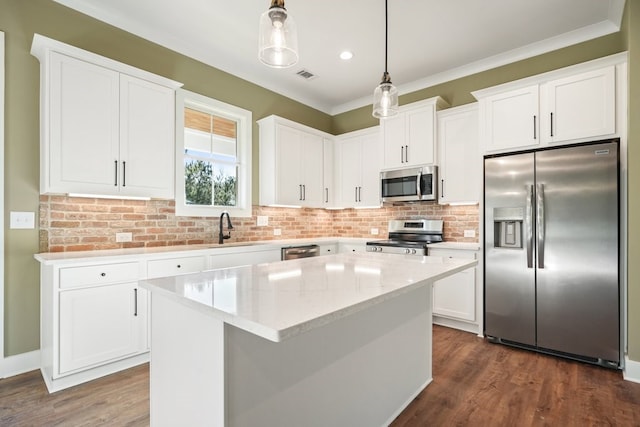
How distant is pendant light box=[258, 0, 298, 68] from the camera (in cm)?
143

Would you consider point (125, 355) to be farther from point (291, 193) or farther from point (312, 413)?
point (291, 193)

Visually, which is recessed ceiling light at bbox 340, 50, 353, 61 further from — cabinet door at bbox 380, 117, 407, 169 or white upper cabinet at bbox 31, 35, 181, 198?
white upper cabinet at bbox 31, 35, 181, 198

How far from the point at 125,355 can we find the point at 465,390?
2.54m

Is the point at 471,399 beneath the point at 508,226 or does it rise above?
beneath

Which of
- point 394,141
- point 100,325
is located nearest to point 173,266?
point 100,325

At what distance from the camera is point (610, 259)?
2.55 metres

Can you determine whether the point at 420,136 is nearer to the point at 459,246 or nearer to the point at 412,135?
the point at 412,135

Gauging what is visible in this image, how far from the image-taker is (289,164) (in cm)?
421

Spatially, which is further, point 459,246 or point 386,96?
point 459,246

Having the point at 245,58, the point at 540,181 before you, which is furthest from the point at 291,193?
the point at 540,181

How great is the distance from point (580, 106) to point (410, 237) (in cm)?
220

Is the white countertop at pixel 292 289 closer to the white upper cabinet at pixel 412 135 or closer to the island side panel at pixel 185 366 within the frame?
the island side panel at pixel 185 366

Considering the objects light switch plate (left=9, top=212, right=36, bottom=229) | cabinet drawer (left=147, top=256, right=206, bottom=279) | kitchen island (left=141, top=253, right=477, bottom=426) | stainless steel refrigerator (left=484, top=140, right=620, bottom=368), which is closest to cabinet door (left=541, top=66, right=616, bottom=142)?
stainless steel refrigerator (left=484, top=140, right=620, bottom=368)

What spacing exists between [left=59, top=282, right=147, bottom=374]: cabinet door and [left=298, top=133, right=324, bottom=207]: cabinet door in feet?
8.11
